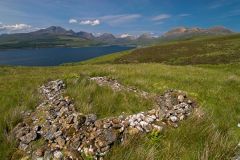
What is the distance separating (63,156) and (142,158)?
1.84 metres

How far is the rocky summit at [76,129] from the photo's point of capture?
6.07 meters

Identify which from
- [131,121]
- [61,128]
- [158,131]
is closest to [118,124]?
[131,121]

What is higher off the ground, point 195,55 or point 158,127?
point 158,127

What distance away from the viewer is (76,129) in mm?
6812

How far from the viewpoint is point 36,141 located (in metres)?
6.65

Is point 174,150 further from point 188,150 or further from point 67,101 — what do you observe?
point 67,101

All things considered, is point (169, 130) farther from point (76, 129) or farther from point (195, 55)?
point (195, 55)

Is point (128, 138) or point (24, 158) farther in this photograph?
point (128, 138)

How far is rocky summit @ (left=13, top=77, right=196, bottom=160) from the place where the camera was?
607 centimetres

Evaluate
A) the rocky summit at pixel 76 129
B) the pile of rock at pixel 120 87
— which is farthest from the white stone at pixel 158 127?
the pile of rock at pixel 120 87

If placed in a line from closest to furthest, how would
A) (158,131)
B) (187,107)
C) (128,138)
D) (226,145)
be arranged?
(226,145) → (128,138) → (158,131) → (187,107)

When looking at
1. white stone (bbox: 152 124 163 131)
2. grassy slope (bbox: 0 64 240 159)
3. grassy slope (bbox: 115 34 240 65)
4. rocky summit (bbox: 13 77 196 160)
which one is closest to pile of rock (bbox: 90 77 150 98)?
grassy slope (bbox: 0 64 240 159)

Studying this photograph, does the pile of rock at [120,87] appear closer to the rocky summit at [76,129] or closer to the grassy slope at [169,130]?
the grassy slope at [169,130]

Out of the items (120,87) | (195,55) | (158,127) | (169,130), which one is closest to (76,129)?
(158,127)
